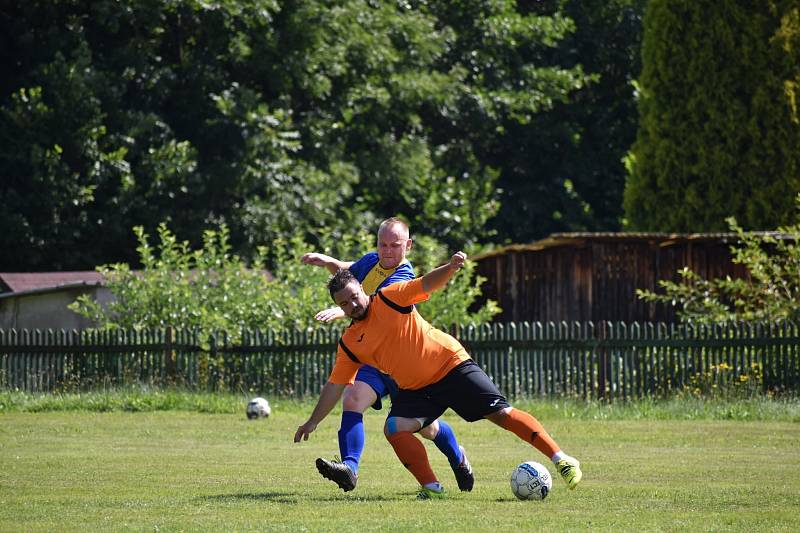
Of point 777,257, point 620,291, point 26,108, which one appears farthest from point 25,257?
point 777,257

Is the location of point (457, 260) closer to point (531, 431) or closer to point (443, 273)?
point (443, 273)

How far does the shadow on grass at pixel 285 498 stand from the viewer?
352 inches

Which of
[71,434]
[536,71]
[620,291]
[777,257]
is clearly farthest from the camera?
[536,71]

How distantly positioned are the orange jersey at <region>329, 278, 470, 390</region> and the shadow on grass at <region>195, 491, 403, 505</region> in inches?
31.3

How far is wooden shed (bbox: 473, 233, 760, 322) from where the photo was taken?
72.6 ft

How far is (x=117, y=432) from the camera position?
49.6 feet

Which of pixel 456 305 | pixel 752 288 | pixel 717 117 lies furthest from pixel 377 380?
pixel 717 117

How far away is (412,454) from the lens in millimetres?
9125

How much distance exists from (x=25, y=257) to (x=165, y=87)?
15.8ft

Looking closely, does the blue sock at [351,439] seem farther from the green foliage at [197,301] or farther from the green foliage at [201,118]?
the green foliage at [201,118]

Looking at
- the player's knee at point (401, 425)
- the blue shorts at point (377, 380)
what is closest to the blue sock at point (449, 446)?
the player's knee at point (401, 425)

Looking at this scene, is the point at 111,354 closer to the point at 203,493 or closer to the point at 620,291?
the point at 620,291

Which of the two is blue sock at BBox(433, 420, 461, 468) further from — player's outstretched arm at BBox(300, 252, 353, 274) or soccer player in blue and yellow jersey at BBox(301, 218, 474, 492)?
player's outstretched arm at BBox(300, 252, 353, 274)

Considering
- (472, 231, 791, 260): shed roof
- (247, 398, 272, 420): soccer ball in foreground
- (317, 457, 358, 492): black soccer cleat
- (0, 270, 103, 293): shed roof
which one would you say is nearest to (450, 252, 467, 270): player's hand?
(317, 457, 358, 492): black soccer cleat
